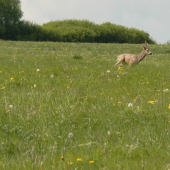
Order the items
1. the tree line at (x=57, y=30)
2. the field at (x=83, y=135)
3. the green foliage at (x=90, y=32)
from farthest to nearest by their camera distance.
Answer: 1. the green foliage at (x=90, y=32)
2. the tree line at (x=57, y=30)
3. the field at (x=83, y=135)

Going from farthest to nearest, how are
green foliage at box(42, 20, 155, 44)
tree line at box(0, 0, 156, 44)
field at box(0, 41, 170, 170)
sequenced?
1. green foliage at box(42, 20, 155, 44)
2. tree line at box(0, 0, 156, 44)
3. field at box(0, 41, 170, 170)

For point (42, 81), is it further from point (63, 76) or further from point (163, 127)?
point (163, 127)

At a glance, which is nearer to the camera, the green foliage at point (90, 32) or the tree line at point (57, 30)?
the tree line at point (57, 30)

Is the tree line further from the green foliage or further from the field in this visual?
the field

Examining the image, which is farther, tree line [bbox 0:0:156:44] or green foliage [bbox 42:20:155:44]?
green foliage [bbox 42:20:155:44]

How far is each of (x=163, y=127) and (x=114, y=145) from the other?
2.71 feet

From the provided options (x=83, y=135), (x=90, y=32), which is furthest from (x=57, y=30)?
(x=83, y=135)

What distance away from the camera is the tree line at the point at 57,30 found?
160 feet

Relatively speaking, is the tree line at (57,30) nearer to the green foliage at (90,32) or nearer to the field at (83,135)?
the green foliage at (90,32)

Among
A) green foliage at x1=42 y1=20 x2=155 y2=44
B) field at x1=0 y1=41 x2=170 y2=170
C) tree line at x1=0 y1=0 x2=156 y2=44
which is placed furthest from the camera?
green foliage at x1=42 y1=20 x2=155 y2=44

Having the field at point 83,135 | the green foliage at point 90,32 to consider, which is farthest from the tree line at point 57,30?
the field at point 83,135

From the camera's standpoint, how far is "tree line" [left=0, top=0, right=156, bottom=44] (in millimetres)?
48625

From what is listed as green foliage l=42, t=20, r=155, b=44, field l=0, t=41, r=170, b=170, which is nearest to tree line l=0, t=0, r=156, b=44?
green foliage l=42, t=20, r=155, b=44

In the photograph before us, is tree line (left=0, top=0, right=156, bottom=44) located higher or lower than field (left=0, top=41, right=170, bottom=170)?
higher
